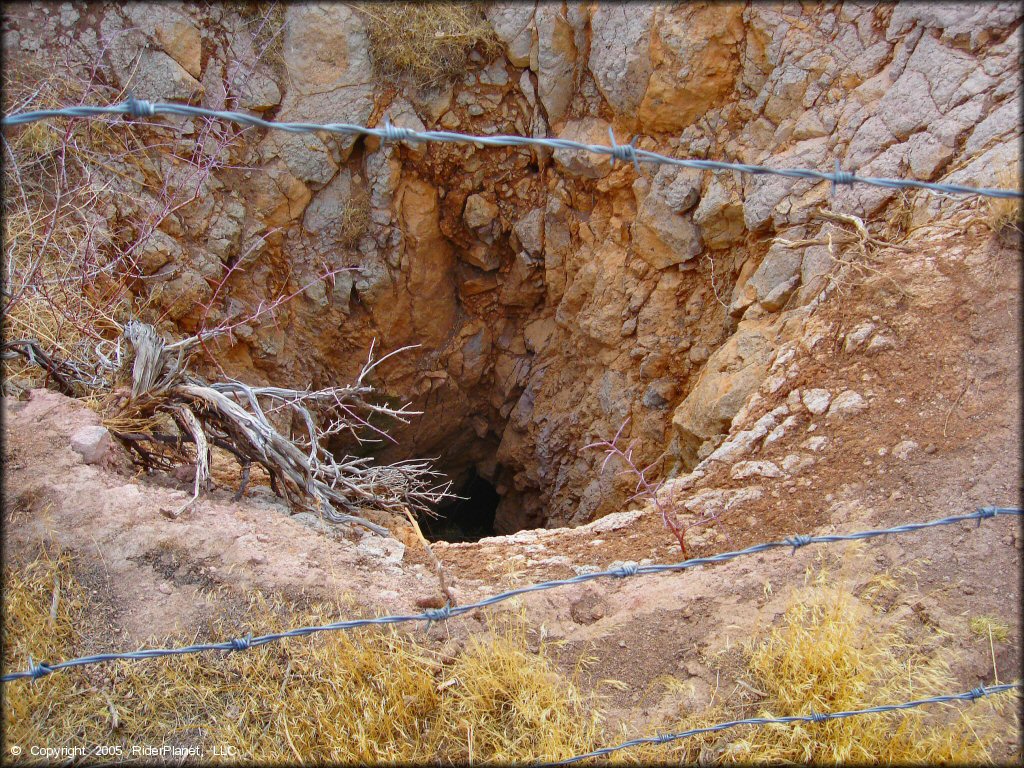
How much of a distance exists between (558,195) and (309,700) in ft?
13.1

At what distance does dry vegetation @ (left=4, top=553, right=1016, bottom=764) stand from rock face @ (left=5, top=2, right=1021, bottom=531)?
3.99 feet

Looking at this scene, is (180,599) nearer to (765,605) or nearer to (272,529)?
(272,529)

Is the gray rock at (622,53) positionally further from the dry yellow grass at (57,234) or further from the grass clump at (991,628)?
the grass clump at (991,628)

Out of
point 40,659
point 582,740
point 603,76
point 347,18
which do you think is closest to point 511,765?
point 582,740

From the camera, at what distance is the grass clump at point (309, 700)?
1.78 metres

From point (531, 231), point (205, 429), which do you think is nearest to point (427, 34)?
point (531, 231)

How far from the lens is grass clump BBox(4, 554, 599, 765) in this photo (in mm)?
1779

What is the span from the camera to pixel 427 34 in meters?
4.67

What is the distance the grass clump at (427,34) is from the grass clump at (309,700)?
410cm

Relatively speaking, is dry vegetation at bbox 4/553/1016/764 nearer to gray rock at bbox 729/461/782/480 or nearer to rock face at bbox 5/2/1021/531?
gray rock at bbox 729/461/782/480

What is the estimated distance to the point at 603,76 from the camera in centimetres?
436

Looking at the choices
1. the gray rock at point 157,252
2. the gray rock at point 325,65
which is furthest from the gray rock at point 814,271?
the gray rock at point 157,252

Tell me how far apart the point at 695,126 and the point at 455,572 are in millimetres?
3149

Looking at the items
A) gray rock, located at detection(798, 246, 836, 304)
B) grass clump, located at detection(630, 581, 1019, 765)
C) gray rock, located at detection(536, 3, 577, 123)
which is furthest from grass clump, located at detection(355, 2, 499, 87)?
grass clump, located at detection(630, 581, 1019, 765)
